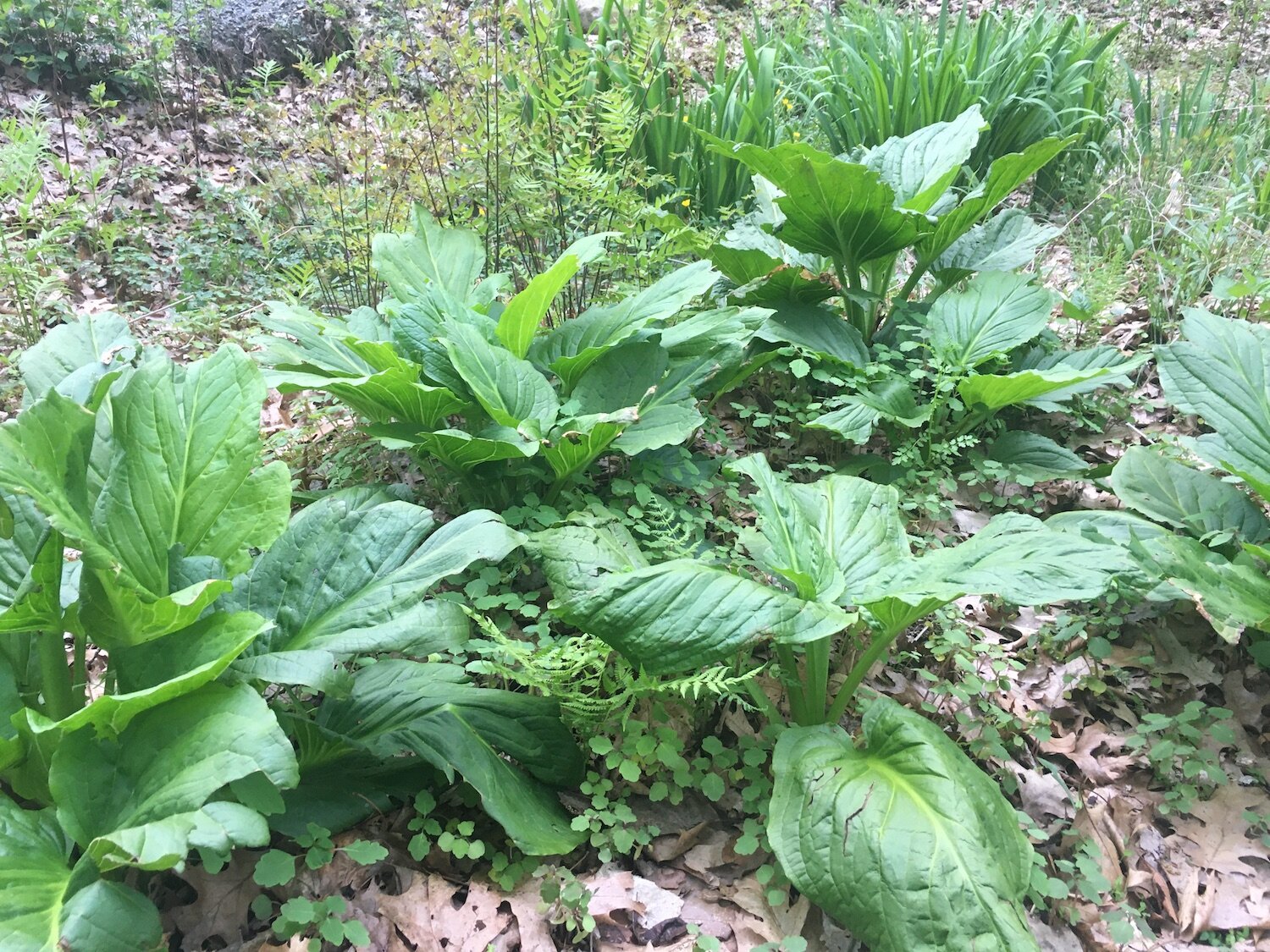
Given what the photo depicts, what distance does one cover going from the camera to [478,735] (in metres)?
1.66

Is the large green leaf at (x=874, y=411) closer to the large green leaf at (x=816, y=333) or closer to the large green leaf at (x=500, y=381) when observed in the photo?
the large green leaf at (x=816, y=333)

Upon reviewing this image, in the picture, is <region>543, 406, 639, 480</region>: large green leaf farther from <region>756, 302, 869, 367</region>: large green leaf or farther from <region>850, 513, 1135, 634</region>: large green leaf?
<region>756, 302, 869, 367</region>: large green leaf

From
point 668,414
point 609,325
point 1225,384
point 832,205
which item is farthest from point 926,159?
point 668,414

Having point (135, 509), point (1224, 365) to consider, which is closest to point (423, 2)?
point (135, 509)

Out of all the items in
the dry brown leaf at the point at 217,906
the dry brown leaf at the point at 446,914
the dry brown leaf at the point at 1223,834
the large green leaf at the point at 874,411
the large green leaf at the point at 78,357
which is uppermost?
the large green leaf at the point at 78,357

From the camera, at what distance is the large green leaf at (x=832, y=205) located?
8.51 ft

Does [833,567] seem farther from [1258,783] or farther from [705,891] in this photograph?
[1258,783]

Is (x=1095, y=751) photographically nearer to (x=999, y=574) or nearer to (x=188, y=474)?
(x=999, y=574)

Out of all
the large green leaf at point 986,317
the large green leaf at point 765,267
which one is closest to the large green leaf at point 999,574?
the large green leaf at point 986,317

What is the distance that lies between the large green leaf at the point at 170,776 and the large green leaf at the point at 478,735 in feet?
1.10

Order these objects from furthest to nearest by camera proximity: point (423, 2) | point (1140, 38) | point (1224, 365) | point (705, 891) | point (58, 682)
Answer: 1. point (1140, 38)
2. point (423, 2)
3. point (1224, 365)
4. point (705, 891)
5. point (58, 682)

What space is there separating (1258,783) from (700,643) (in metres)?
1.48

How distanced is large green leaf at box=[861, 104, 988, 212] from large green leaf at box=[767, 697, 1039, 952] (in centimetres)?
202

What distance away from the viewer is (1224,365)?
2264mm
